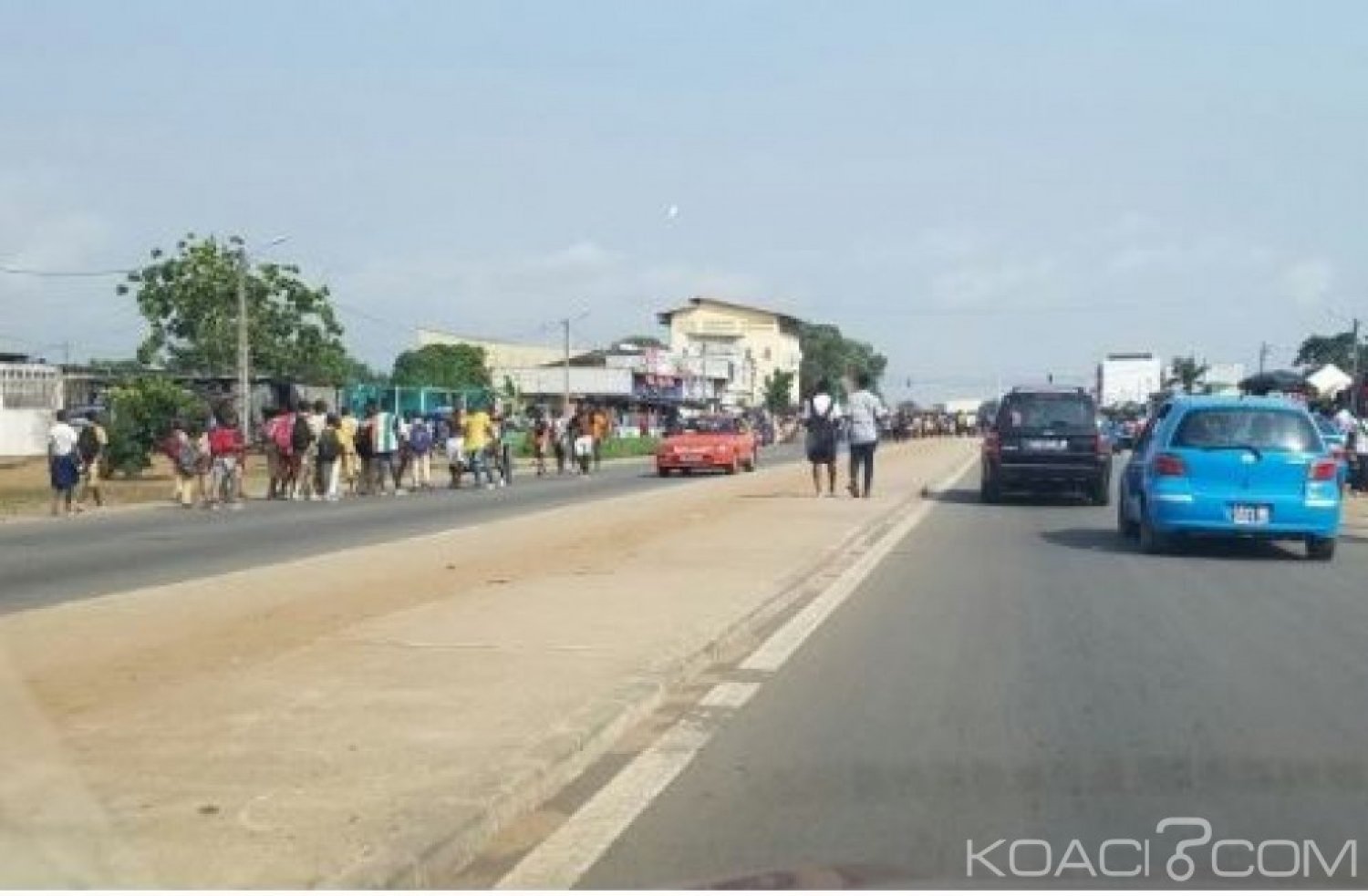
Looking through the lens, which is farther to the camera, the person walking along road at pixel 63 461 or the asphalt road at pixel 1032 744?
the person walking along road at pixel 63 461

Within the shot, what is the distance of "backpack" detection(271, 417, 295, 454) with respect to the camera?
31.2 m

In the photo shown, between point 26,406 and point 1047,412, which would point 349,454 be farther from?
point 26,406

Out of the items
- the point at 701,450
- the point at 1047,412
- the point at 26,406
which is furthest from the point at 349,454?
the point at 26,406

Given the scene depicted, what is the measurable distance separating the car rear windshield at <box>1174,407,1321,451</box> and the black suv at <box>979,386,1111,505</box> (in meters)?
8.97

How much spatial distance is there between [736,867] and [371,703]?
10.6 ft

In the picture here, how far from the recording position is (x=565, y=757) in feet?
25.2

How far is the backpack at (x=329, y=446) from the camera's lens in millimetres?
31406

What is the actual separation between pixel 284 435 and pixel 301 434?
39cm

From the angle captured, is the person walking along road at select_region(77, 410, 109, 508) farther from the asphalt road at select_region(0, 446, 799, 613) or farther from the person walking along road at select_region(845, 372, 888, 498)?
the person walking along road at select_region(845, 372, 888, 498)

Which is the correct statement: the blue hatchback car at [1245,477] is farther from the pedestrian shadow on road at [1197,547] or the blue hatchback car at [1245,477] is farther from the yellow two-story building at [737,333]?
the yellow two-story building at [737,333]

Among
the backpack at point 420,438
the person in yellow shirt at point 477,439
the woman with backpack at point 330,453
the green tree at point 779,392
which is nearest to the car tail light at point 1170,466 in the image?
the woman with backpack at point 330,453

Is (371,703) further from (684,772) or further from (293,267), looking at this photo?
(293,267)

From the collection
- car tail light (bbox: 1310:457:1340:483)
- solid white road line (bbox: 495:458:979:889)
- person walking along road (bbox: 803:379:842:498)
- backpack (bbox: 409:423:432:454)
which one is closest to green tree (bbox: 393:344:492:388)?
backpack (bbox: 409:423:432:454)

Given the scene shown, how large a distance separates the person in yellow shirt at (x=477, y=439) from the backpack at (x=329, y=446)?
4717 millimetres
